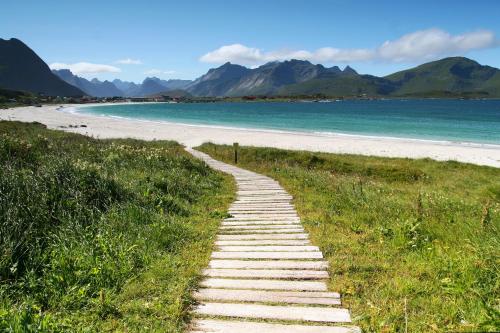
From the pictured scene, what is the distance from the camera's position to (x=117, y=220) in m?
8.27

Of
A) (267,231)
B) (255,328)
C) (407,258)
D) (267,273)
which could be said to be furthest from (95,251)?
(407,258)

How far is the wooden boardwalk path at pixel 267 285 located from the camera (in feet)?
16.5

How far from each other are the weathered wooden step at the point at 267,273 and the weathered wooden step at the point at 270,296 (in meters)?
0.52

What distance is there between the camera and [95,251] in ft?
22.4

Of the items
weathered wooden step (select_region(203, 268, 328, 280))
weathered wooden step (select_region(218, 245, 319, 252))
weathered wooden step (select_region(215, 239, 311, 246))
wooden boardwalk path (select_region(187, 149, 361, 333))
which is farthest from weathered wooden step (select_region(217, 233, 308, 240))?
weathered wooden step (select_region(203, 268, 328, 280))

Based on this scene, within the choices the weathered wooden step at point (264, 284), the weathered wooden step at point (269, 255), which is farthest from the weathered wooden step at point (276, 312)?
the weathered wooden step at point (269, 255)

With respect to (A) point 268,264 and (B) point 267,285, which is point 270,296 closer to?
(B) point 267,285

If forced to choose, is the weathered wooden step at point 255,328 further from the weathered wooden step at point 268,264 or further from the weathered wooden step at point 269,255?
the weathered wooden step at point 269,255

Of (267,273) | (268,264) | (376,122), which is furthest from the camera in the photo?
(376,122)

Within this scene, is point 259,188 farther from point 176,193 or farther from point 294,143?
point 294,143

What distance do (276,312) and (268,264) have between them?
1.66m

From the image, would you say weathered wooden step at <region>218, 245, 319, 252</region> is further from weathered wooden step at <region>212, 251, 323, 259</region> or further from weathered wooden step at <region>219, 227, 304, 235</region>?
weathered wooden step at <region>219, 227, 304, 235</region>

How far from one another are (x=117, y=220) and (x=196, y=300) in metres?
3.44

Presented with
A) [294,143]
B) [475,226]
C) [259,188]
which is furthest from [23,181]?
[294,143]
